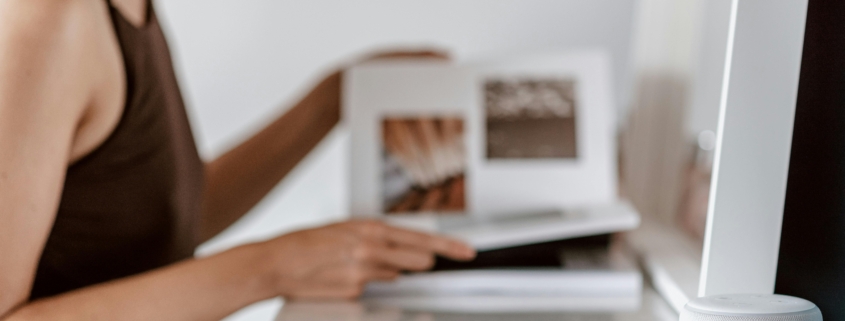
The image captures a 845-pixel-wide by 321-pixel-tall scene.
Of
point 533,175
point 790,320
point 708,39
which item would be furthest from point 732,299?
point 708,39

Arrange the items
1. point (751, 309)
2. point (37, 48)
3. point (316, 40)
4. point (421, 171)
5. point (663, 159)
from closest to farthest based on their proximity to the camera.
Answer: point (751, 309), point (37, 48), point (421, 171), point (663, 159), point (316, 40)

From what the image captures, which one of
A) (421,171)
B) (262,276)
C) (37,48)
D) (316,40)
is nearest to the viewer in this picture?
(37,48)

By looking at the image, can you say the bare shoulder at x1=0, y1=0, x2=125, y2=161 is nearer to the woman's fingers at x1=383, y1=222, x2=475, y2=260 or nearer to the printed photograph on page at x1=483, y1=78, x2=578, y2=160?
the woman's fingers at x1=383, y1=222, x2=475, y2=260

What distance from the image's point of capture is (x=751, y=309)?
0.29 meters

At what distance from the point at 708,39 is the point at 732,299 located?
568mm

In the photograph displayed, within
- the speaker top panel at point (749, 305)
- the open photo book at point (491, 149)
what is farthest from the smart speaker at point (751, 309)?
the open photo book at point (491, 149)

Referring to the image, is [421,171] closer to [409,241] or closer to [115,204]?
[409,241]

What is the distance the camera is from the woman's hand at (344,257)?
53cm

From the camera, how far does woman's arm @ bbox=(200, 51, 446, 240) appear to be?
856 mm

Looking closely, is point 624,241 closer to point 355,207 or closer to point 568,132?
point 568,132

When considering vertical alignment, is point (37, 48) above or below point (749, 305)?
above

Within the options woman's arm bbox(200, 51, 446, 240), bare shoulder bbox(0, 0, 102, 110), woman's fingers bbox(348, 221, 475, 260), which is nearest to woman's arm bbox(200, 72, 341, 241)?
woman's arm bbox(200, 51, 446, 240)

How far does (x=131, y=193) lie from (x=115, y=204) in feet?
0.05

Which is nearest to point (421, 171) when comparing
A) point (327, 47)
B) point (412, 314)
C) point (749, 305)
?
point (412, 314)
